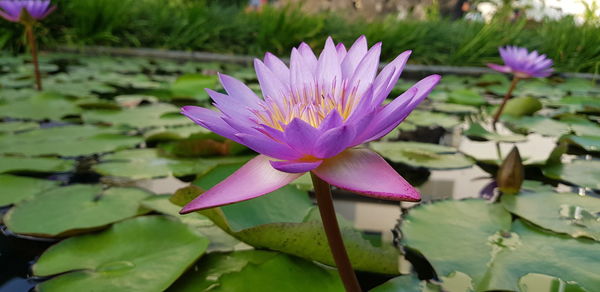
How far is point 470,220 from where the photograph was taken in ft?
2.60

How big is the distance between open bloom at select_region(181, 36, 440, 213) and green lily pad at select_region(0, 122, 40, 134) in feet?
3.95

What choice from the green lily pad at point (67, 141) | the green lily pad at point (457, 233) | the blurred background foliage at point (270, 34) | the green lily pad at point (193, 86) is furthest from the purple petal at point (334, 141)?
the blurred background foliage at point (270, 34)

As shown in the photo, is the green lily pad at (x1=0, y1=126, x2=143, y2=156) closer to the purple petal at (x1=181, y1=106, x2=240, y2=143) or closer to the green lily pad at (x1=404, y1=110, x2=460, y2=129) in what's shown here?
the purple petal at (x1=181, y1=106, x2=240, y2=143)

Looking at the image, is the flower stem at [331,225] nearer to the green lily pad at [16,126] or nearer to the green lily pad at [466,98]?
the green lily pad at [16,126]

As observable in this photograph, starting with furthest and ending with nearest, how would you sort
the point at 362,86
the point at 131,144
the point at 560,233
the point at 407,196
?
the point at 131,144 → the point at 560,233 → the point at 362,86 → the point at 407,196

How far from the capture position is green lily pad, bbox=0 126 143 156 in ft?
3.81

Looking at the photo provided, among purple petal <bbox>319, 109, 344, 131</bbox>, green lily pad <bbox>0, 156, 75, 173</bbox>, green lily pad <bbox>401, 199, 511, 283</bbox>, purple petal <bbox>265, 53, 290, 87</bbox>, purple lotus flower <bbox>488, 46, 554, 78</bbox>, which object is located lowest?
green lily pad <bbox>0, 156, 75, 173</bbox>

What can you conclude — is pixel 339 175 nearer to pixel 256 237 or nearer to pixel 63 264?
pixel 256 237

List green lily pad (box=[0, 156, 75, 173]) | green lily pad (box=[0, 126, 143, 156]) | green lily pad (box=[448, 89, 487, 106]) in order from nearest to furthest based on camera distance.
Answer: green lily pad (box=[0, 156, 75, 173]), green lily pad (box=[0, 126, 143, 156]), green lily pad (box=[448, 89, 487, 106])

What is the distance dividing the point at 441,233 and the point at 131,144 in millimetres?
928

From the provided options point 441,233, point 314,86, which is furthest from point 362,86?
point 441,233

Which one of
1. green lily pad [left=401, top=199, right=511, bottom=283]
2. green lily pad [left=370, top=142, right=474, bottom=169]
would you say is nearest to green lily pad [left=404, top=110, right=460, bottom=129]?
green lily pad [left=370, top=142, right=474, bottom=169]

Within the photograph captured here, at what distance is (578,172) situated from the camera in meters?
1.08

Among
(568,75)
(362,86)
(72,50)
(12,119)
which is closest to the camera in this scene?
(362,86)
